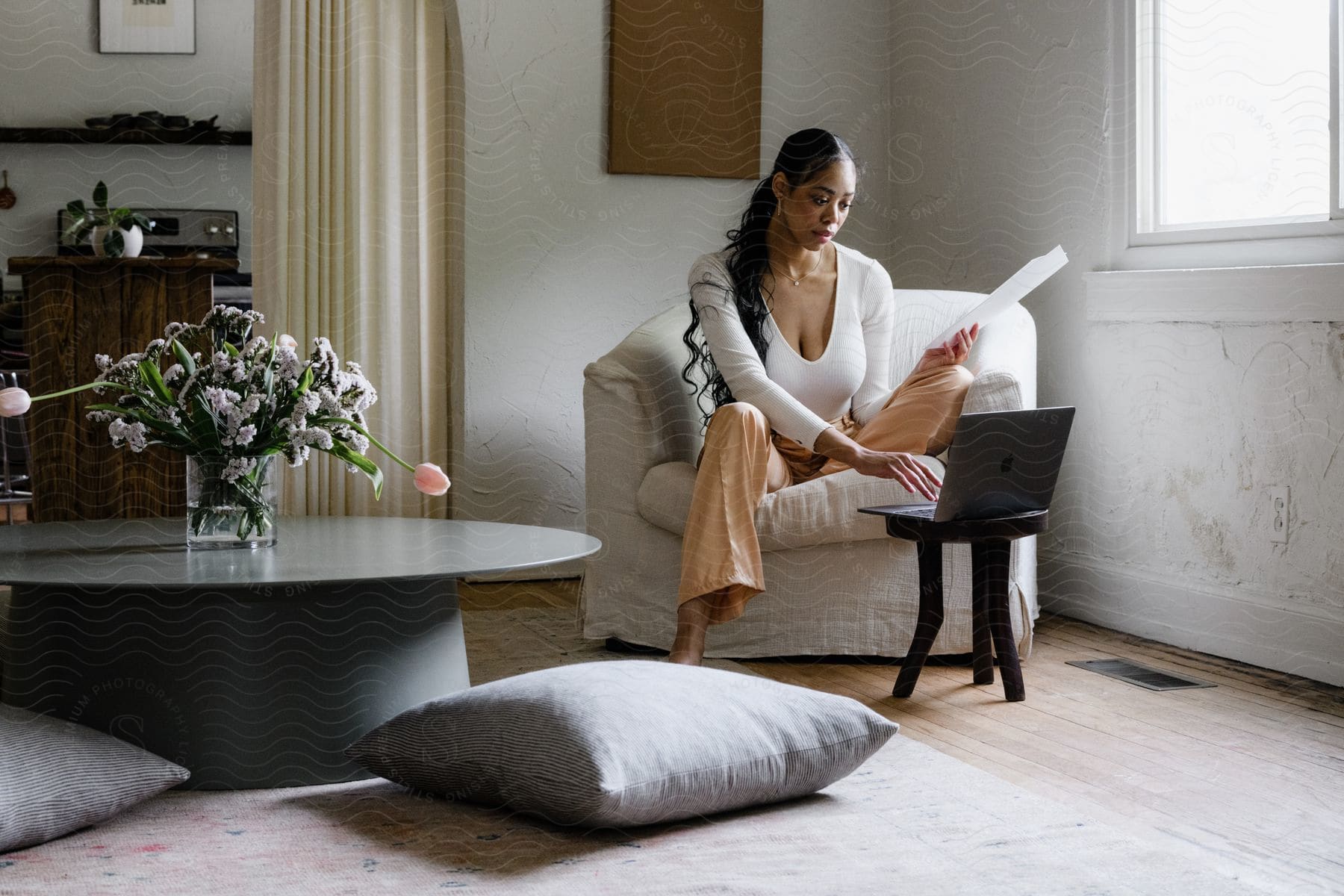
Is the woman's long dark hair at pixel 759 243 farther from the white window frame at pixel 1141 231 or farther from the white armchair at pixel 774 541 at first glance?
the white window frame at pixel 1141 231

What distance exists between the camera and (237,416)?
1.63 m

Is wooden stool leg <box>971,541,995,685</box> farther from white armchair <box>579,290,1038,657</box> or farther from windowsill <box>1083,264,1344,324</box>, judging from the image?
windowsill <box>1083,264,1344,324</box>

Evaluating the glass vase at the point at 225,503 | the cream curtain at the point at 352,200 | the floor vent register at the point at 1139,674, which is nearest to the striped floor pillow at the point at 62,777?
the glass vase at the point at 225,503

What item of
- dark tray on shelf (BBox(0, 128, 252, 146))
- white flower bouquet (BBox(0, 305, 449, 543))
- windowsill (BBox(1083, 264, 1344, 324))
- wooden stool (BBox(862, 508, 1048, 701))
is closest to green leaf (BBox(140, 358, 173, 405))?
white flower bouquet (BBox(0, 305, 449, 543))

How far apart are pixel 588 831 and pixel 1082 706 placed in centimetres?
95

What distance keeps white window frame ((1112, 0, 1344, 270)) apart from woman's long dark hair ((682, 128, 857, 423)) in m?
0.59

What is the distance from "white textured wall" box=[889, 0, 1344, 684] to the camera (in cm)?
216

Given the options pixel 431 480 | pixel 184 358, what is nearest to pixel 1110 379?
pixel 431 480

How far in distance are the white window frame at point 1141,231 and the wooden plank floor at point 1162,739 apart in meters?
0.69

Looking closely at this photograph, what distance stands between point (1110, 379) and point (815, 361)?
681mm

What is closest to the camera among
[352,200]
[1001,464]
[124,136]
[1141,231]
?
[1001,464]

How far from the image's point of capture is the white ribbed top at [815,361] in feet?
6.98

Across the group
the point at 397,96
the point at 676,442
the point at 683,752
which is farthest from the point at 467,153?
the point at 683,752

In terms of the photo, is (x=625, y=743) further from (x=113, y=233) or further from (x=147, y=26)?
(x=147, y=26)
